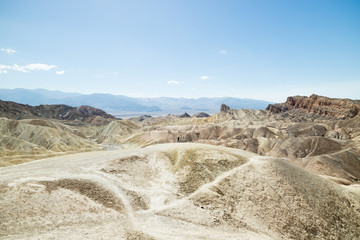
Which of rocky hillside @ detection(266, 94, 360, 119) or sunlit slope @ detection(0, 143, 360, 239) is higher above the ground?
rocky hillside @ detection(266, 94, 360, 119)

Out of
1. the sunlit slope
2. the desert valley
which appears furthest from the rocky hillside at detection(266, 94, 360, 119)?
the desert valley

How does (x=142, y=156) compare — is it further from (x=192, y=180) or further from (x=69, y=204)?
(x=69, y=204)

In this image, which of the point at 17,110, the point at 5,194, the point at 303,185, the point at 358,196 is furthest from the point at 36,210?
the point at 17,110

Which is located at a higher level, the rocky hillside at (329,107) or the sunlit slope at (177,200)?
the rocky hillside at (329,107)

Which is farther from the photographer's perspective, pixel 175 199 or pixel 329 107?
pixel 329 107

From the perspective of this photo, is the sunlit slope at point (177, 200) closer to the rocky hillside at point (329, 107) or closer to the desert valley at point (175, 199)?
the desert valley at point (175, 199)

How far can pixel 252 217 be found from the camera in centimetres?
2155

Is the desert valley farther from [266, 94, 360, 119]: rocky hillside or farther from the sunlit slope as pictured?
[266, 94, 360, 119]: rocky hillside

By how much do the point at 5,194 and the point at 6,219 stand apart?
347 cm

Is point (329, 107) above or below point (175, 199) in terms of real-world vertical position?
above

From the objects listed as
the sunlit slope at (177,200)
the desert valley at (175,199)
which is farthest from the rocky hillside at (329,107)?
the desert valley at (175,199)

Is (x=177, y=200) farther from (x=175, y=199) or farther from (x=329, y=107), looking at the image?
(x=329, y=107)

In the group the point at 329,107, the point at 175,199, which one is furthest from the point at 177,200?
the point at 329,107

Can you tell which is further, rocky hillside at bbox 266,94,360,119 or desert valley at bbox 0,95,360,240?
rocky hillside at bbox 266,94,360,119
